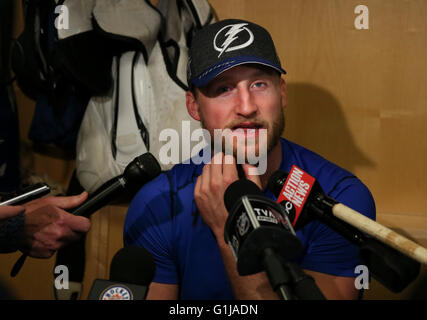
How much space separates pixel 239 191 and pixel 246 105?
15.0 inches

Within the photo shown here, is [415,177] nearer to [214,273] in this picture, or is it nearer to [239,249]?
[214,273]

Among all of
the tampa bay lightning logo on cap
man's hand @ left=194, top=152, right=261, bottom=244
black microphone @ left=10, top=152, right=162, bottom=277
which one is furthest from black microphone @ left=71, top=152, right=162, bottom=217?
the tampa bay lightning logo on cap

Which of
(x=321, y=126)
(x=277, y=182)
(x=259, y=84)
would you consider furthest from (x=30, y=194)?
(x=321, y=126)

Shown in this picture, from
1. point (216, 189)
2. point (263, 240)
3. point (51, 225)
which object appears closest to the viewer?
point (263, 240)

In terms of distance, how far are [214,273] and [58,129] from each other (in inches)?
36.2

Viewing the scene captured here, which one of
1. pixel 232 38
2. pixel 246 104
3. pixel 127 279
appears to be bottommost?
pixel 127 279

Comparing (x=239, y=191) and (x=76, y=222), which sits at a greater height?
(x=239, y=191)

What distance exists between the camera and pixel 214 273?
1088 millimetres

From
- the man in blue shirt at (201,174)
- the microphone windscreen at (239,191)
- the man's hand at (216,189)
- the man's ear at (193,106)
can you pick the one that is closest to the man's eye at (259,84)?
the man in blue shirt at (201,174)

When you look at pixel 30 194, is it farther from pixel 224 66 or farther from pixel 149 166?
pixel 224 66

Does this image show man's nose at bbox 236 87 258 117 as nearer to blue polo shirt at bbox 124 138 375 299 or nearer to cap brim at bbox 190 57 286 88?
cap brim at bbox 190 57 286 88

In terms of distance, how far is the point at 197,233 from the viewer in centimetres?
112

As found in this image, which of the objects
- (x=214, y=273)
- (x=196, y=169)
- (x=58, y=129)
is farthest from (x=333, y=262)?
(x=58, y=129)

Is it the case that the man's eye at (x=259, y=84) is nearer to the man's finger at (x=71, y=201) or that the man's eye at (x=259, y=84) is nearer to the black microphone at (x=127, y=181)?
the black microphone at (x=127, y=181)
